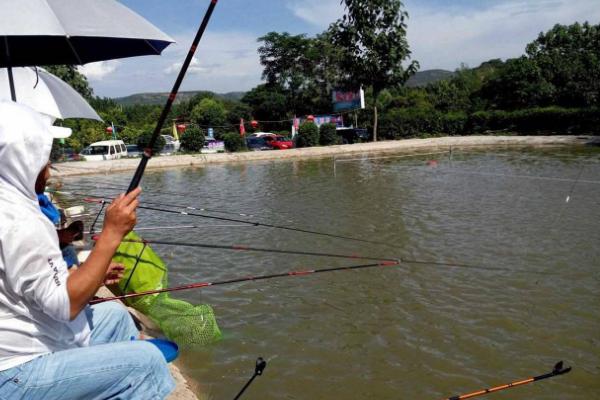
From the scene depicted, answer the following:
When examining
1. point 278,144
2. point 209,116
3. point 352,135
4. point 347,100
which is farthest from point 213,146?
point 209,116

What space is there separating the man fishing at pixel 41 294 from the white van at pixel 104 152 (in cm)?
2698

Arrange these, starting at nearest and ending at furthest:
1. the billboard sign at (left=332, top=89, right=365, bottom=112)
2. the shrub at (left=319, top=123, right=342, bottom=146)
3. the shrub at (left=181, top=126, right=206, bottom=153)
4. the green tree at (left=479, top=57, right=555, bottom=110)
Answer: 1. the shrub at (left=181, top=126, right=206, bottom=153)
2. the shrub at (left=319, top=123, right=342, bottom=146)
3. the billboard sign at (left=332, top=89, right=365, bottom=112)
4. the green tree at (left=479, top=57, right=555, bottom=110)

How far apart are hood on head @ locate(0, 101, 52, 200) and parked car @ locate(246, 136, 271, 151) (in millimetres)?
30284

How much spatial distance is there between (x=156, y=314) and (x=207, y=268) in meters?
2.58

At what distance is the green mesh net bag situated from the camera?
4617 millimetres

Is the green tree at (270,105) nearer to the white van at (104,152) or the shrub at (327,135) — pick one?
the shrub at (327,135)

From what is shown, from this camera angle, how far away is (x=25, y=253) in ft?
5.62

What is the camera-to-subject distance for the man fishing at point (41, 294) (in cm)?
174

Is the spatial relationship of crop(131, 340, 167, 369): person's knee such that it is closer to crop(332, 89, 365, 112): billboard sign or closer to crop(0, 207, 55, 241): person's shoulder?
crop(0, 207, 55, 241): person's shoulder

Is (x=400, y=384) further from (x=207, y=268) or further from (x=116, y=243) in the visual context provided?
(x=207, y=268)

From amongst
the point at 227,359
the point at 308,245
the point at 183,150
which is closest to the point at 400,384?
the point at 227,359

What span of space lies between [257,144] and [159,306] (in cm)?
2810

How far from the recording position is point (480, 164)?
20297 millimetres

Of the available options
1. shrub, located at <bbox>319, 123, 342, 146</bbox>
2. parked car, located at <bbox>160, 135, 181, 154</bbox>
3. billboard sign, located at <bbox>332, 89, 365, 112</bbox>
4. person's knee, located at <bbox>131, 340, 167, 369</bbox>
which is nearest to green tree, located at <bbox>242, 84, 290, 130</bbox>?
billboard sign, located at <bbox>332, 89, 365, 112</bbox>
